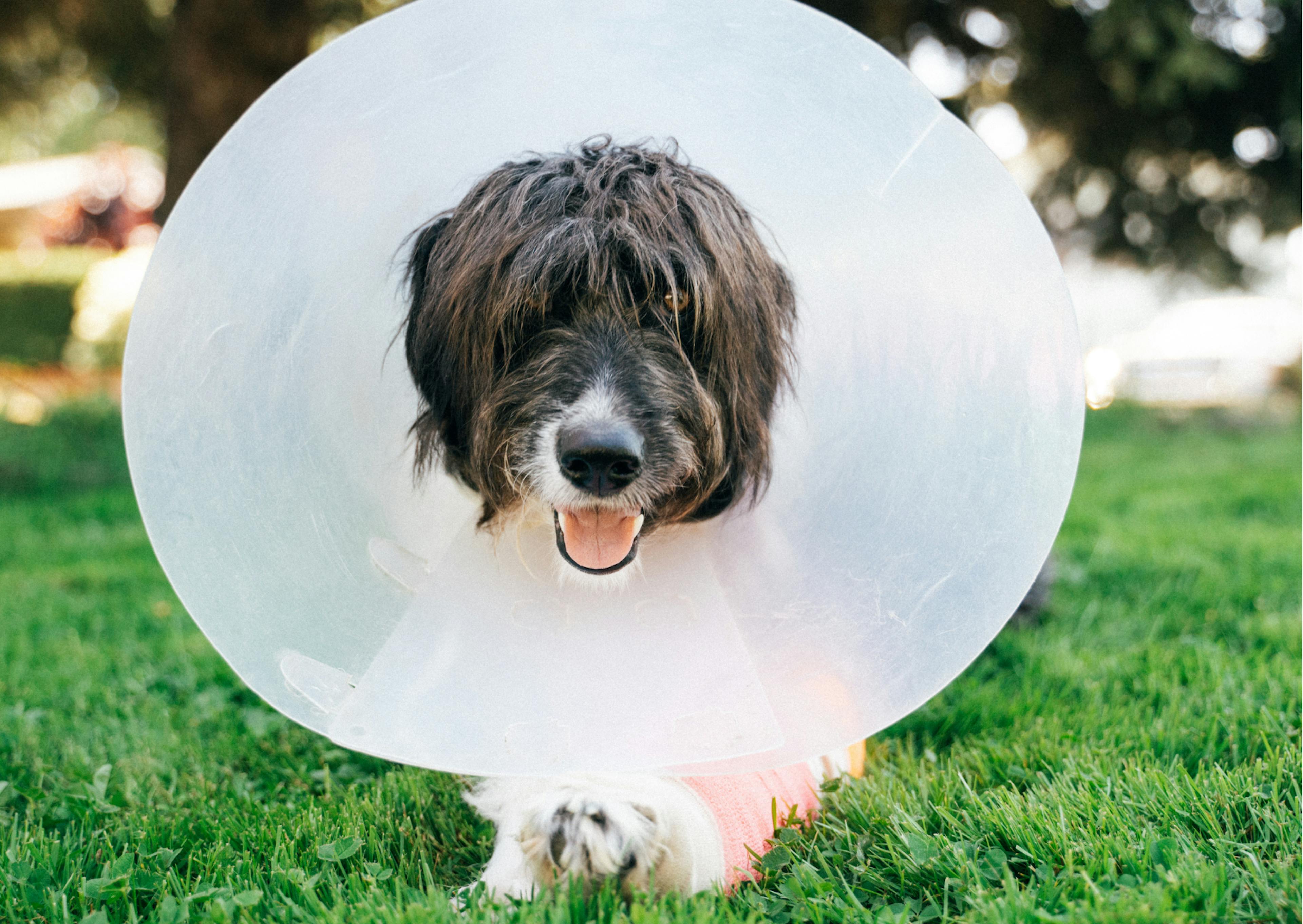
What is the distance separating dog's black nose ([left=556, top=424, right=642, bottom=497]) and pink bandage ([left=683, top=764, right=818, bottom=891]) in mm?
688

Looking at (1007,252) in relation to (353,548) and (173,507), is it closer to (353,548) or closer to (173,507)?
(353,548)

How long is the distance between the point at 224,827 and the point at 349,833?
0.32m

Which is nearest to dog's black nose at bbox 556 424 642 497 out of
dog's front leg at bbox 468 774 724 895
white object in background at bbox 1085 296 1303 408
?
dog's front leg at bbox 468 774 724 895

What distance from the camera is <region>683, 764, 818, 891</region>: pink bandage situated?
2.00m

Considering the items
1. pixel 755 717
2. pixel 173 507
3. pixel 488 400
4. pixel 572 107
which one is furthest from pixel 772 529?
pixel 173 507

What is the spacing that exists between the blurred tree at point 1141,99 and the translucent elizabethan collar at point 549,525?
182 inches

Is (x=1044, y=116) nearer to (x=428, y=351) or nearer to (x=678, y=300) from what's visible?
(x=678, y=300)

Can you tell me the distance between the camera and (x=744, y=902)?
6.17 ft

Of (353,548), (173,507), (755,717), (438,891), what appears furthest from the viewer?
(353,548)

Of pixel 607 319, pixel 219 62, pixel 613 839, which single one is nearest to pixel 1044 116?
pixel 219 62

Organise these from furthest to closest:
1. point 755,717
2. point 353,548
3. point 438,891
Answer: point 353,548 < point 755,717 < point 438,891

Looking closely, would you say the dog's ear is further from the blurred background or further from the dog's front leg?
the blurred background

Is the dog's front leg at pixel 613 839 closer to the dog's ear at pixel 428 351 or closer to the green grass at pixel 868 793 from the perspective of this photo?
the green grass at pixel 868 793

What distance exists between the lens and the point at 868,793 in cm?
229
